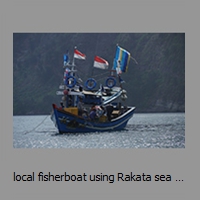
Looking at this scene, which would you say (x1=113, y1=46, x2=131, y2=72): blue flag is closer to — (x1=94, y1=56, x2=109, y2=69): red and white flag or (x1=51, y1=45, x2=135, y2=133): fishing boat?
(x1=51, y1=45, x2=135, y2=133): fishing boat

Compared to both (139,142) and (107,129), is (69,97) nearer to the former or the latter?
(107,129)

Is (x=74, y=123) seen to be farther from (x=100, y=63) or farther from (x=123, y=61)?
(x=123, y=61)

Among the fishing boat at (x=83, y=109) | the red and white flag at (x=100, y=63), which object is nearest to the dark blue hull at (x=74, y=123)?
the fishing boat at (x=83, y=109)

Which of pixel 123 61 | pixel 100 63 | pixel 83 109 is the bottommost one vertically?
pixel 83 109

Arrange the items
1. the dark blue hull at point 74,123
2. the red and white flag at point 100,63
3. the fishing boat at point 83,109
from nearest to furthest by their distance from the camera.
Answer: the dark blue hull at point 74,123 → the fishing boat at point 83,109 → the red and white flag at point 100,63

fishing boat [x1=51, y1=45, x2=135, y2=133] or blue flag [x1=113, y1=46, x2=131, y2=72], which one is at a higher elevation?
blue flag [x1=113, y1=46, x2=131, y2=72]

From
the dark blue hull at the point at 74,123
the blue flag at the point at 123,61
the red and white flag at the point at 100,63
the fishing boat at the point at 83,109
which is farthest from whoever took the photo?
the blue flag at the point at 123,61

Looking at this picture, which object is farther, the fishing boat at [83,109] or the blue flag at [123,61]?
the blue flag at [123,61]

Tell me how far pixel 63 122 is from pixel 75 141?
7.13 m

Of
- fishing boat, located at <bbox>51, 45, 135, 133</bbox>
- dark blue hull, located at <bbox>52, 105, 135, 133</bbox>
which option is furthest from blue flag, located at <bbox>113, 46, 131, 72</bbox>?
dark blue hull, located at <bbox>52, 105, 135, 133</bbox>

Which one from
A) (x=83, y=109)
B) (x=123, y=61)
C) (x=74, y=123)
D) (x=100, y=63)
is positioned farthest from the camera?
(x=123, y=61)

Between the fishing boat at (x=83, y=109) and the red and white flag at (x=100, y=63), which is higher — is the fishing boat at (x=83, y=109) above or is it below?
below

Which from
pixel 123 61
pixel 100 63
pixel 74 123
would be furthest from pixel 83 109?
pixel 123 61

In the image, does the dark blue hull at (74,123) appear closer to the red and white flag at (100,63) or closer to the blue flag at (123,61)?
the red and white flag at (100,63)
